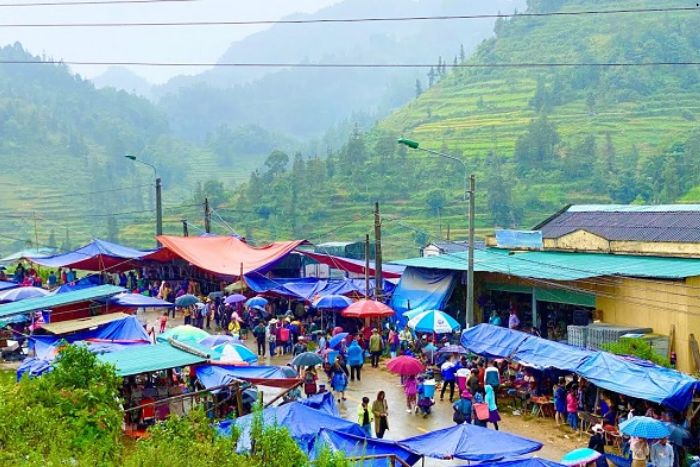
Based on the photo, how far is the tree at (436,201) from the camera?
71938mm

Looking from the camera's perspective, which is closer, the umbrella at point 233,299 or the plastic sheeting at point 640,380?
the plastic sheeting at point 640,380

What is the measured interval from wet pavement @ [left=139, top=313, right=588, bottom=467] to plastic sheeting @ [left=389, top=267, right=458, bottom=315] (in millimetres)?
5323

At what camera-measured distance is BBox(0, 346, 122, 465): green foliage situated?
8375mm

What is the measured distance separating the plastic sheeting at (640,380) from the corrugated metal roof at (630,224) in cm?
687

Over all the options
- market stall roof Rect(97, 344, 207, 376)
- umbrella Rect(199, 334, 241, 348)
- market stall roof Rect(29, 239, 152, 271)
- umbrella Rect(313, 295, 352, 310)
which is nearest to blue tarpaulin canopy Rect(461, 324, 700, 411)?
umbrella Rect(199, 334, 241, 348)

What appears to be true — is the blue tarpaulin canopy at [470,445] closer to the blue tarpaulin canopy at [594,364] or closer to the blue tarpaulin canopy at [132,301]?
the blue tarpaulin canopy at [594,364]

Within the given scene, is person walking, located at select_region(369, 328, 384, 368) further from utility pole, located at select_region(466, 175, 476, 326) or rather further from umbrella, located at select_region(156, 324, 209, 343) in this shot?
umbrella, located at select_region(156, 324, 209, 343)

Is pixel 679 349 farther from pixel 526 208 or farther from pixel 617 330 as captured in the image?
pixel 526 208

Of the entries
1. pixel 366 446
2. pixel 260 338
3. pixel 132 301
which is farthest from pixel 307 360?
pixel 132 301

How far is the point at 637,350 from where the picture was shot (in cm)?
1741

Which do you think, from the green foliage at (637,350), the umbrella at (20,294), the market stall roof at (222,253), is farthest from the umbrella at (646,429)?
the umbrella at (20,294)

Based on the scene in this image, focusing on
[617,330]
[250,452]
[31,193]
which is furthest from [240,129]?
[250,452]

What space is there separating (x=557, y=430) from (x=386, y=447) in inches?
241

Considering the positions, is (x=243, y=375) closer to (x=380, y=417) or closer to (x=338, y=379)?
(x=380, y=417)
